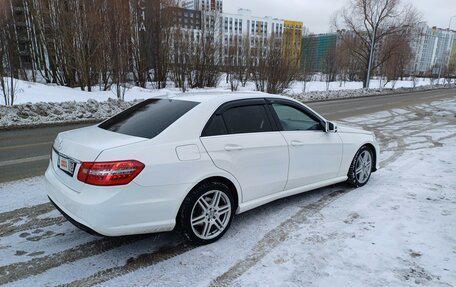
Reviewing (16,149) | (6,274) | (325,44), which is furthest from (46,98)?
(325,44)

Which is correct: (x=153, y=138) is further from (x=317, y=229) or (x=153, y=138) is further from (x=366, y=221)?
(x=366, y=221)

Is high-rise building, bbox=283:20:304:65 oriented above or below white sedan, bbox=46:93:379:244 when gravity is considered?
above

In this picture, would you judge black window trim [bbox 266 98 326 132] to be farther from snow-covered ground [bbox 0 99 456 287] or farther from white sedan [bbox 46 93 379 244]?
snow-covered ground [bbox 0 99 456 287]

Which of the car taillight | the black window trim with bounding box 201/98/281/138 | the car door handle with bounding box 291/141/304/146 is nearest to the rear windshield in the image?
the black window trim with bounding box 201/98/281/138

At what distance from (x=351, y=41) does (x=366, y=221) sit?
3999cm

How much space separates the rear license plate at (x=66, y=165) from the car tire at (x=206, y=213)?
3.60 feet

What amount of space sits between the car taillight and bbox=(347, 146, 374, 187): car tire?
3480 mm

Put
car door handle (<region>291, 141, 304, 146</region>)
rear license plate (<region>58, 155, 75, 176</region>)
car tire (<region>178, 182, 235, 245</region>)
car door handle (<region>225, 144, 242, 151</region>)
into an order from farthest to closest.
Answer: car door handle (<region>291, 141, 304, 146</region>), car door handle (<region>225, 144, 242, 151</region>), car tire (<region>178, 182, 235, 245</region>), rear license plate (<region>58, 155, 75, 176</region>)

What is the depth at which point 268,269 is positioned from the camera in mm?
→ 2947

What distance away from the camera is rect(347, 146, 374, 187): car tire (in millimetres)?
5066

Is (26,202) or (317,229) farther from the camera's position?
(26,202)

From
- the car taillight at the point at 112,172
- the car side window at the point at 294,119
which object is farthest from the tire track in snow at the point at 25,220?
the car side window at the point at 294,119

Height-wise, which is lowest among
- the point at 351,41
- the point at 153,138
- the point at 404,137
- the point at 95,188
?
the point at 404,137

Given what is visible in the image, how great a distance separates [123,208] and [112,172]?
32cm
